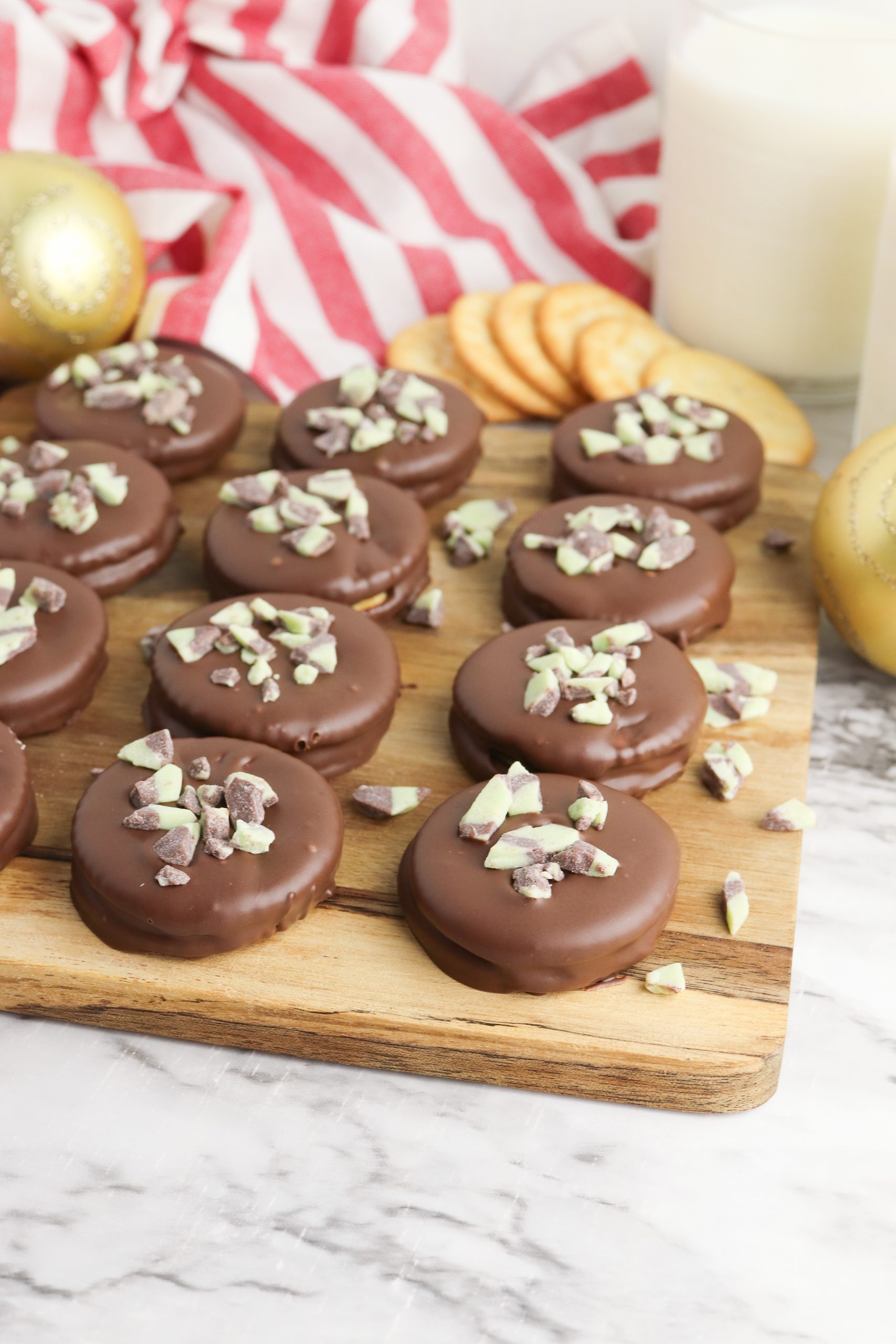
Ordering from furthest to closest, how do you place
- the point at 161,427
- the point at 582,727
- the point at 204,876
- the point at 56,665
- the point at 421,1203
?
the point at 161,427
the point at 56,665
the point at 582,727
the point at 204,876
the point at 421,1203

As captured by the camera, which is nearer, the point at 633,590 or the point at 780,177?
the point at 633,590

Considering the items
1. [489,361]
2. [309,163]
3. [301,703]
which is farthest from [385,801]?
[309,163]

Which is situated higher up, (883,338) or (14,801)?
(883,338)

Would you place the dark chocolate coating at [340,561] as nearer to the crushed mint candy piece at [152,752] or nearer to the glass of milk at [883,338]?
the crushed mint candy piece at [152,752]

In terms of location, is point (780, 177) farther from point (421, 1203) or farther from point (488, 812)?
point (421, 1203)

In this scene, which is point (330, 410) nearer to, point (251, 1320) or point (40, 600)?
point (40, 600)

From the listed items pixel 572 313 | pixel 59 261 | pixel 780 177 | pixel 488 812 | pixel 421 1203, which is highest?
pixel 780 177

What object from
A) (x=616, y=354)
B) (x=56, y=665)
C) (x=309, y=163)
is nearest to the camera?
(x=56, y=665)
